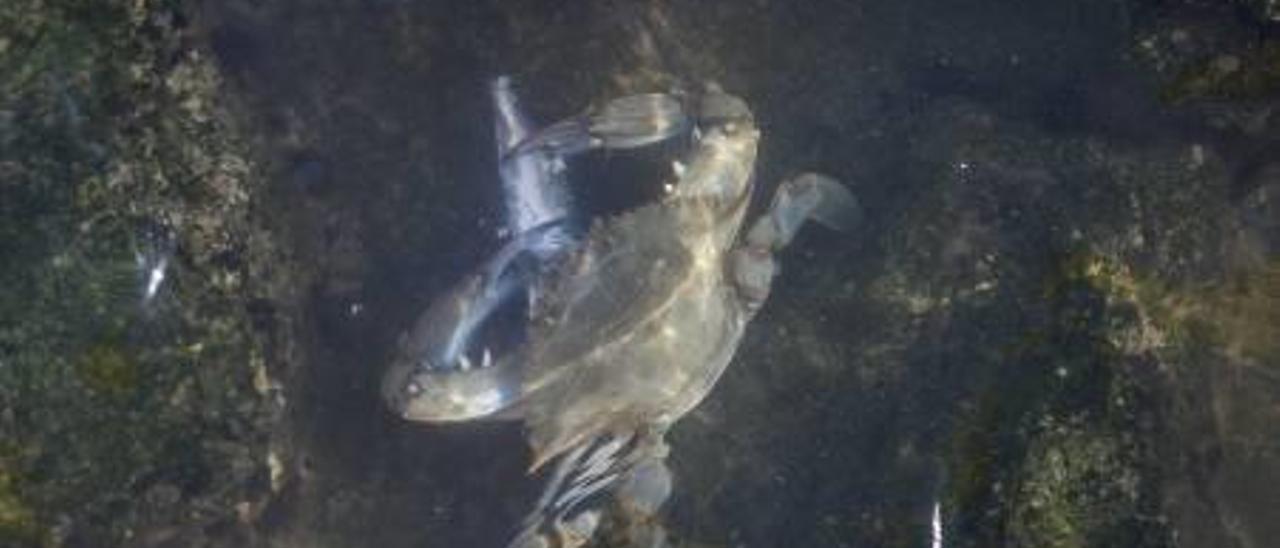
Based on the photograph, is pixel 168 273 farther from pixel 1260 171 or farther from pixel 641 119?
pixel 1260 171

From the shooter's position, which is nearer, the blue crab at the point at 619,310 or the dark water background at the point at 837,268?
the dark water background at the point at 837,268

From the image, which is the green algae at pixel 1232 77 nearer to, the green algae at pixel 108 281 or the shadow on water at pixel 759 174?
the shadow on water at pixel 759 174

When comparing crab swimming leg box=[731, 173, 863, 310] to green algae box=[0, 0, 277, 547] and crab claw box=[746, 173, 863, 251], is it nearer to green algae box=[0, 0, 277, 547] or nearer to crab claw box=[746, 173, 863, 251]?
crab claw box=[746, 173, 863, 251]

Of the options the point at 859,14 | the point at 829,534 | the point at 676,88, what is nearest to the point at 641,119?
the point at 676,88

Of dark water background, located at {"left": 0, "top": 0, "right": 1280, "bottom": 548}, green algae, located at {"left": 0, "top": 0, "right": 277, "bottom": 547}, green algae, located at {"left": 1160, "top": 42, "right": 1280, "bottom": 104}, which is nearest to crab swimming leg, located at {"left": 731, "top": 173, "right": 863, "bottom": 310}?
dark water background, located at {"left": 0, "top": 0, "right": 1280, "bottom": 548}

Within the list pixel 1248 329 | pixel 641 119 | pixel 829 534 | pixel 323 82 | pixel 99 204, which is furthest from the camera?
pixel 323 82

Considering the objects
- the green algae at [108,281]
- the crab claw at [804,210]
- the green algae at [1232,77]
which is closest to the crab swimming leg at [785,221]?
the crab claw at [804,210]

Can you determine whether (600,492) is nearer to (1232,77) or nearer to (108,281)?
(108,281)
